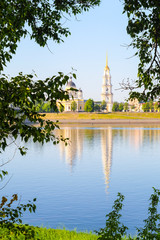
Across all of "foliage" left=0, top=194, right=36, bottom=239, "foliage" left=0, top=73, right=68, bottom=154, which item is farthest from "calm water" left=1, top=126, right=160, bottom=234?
"foliage" left=0, top=73, right=68, bottom=154

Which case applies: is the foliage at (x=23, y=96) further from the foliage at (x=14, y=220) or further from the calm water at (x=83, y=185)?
the calm water at (x=83, y=185)

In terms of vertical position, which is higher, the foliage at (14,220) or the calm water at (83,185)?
the foliage at (14,220)

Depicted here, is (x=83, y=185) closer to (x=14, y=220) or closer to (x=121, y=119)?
(x=14, y=220)

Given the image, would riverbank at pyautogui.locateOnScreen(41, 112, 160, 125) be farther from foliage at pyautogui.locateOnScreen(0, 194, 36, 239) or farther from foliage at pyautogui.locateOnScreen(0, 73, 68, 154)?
foliage at pyautogui.locateOnScreen(0, 73, 68, 154)

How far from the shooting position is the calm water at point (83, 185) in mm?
19266

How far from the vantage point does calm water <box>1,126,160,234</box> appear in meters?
19.3

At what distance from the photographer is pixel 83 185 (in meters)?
28.3

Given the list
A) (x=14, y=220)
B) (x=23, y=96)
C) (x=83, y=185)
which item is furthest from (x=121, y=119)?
(x=23, y=96)

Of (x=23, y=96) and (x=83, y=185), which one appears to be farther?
(x=83, y=185)

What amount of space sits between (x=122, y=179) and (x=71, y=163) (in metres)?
12.0

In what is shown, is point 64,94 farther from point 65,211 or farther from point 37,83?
point 65,211

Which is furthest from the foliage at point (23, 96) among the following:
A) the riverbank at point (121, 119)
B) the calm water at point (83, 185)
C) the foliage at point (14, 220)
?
the riverbank at point (121, 119)

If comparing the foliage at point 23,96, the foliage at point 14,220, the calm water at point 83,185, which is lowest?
the calm water at point 83,185

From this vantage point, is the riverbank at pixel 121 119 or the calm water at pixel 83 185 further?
the riverbank at pixel 121 119
